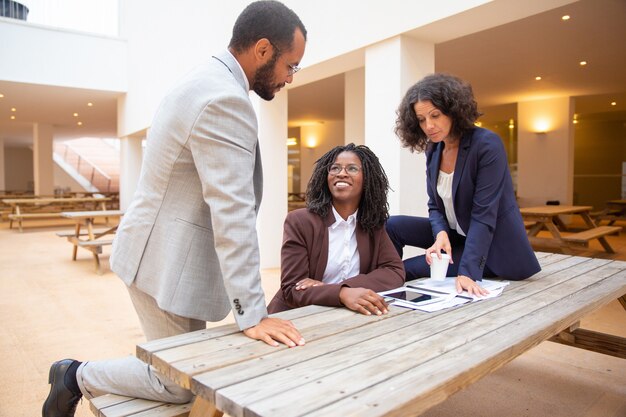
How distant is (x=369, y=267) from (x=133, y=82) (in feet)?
36.1

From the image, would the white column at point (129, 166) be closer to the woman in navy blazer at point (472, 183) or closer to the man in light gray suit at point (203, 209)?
the woman in navy blazer at point (472, 183)

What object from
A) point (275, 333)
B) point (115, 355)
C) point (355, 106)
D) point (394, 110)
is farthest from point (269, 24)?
point (355, 106)

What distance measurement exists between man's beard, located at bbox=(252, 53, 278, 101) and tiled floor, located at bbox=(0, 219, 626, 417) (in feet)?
5.83

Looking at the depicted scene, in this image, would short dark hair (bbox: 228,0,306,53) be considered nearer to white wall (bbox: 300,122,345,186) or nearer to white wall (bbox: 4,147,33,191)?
white wall (bbox: 300,122,345,186)

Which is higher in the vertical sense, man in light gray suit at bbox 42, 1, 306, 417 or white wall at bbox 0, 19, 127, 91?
white wall at bbox 0, 19, 127, 91

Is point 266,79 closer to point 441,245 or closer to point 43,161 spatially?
point 441,245

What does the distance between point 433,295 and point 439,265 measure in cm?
24

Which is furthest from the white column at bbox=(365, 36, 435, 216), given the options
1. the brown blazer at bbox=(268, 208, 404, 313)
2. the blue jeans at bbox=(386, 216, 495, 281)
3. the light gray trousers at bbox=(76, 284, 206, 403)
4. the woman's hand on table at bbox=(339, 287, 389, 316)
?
the light gray trousers at bbox=(76, 284, 206, 403)

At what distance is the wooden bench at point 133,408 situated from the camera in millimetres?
1456

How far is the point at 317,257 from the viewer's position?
208cm

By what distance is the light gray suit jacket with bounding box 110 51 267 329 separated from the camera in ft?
4.42

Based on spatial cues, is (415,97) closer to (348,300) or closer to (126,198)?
(348,300)

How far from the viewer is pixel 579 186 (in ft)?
50.0

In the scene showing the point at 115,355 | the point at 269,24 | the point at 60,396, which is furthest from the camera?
the point at 115,355
